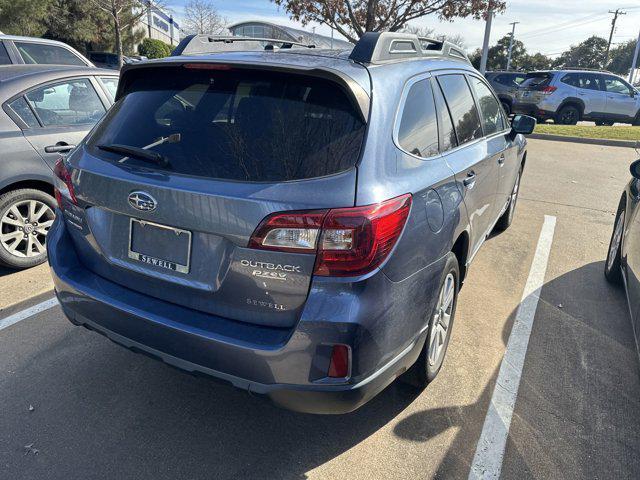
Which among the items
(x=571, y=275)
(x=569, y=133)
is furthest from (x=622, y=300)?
(x=569, y=133)

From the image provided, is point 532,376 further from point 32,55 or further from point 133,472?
point 32,55

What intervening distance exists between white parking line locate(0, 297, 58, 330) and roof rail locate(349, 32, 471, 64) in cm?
292

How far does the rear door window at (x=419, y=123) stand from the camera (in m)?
2.39

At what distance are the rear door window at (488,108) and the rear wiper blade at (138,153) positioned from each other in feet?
8.32

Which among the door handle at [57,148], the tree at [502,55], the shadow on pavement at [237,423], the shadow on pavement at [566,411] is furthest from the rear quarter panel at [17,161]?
the tree at [502,55]

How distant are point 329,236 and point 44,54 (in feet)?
26.2

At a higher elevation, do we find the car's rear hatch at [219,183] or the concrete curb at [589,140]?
the car's rear hatch at [219,183]

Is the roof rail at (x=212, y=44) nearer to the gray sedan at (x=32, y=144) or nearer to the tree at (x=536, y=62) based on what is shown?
the gray sedan at (x=32, y=144)

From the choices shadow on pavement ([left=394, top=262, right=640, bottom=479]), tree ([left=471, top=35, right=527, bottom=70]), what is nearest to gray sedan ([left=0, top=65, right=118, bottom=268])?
shadow on pavement ([left=394, top=262, right=640, bottom=479])

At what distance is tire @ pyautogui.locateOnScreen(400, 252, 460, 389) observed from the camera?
8.64ft

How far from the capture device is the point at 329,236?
1.92 meters

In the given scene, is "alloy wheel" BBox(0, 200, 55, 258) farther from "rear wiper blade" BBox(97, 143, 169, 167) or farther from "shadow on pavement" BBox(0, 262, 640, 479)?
"rear wiper blade" BBox(97, 143, 169, 167)

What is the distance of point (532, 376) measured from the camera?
121 inches

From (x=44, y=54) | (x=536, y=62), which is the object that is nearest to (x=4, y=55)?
(x=44, y=54)
